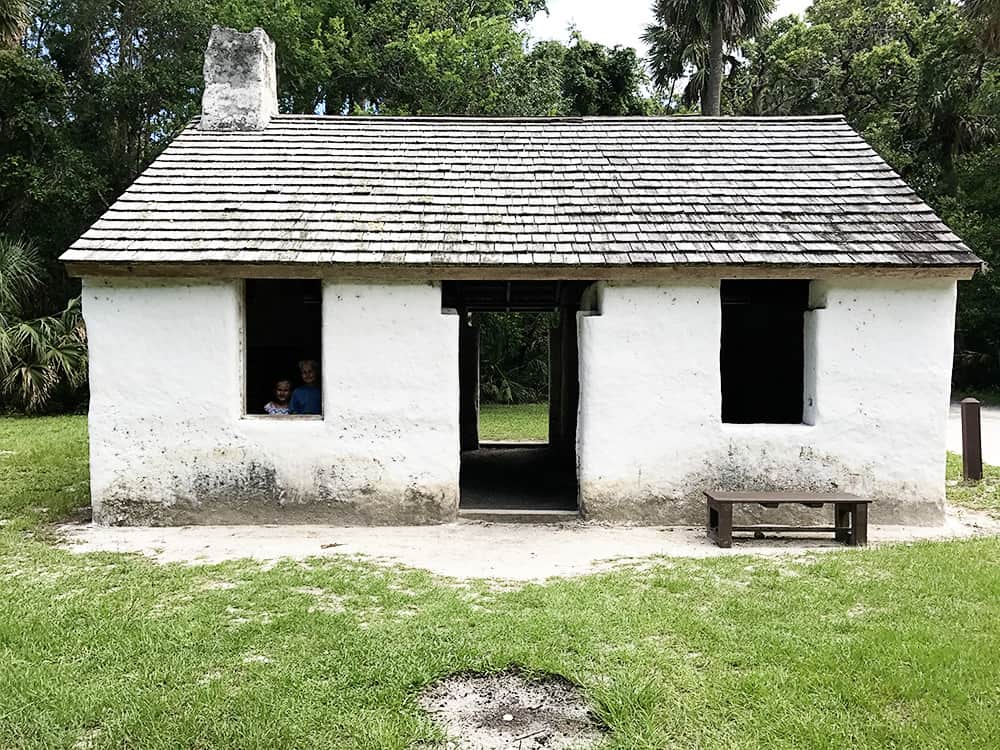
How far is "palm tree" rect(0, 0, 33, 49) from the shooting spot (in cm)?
1570

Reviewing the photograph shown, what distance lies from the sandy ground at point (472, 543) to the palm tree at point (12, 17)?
41.6ft

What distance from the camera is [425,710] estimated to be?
4035 mm

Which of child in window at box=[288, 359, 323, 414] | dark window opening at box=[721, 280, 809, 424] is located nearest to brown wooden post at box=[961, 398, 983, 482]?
dark window opening at box=[721, 280, 809, 424]

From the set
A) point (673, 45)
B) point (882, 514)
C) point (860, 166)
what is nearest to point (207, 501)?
point (882, 514)

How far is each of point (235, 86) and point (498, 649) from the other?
8.99 metres

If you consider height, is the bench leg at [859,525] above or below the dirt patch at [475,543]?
above

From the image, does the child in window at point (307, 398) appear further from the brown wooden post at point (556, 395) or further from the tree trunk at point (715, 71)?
the tree trunk at point (715, 71)

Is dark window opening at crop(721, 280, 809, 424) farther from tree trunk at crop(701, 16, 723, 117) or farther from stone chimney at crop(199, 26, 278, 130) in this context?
tree trunk at crop(701, 16, 723, 117)

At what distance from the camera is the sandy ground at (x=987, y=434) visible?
13141 millimetres

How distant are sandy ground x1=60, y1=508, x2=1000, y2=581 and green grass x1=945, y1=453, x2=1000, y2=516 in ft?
2.92

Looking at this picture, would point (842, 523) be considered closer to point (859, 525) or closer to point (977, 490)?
point (859, 525)

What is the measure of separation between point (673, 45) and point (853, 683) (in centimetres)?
2847

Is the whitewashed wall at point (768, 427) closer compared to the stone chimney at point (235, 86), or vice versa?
the whitewashed wall at point (768, 427)

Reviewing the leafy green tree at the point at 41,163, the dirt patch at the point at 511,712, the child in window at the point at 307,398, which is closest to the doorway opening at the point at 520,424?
the child in window at the point at 307,398
